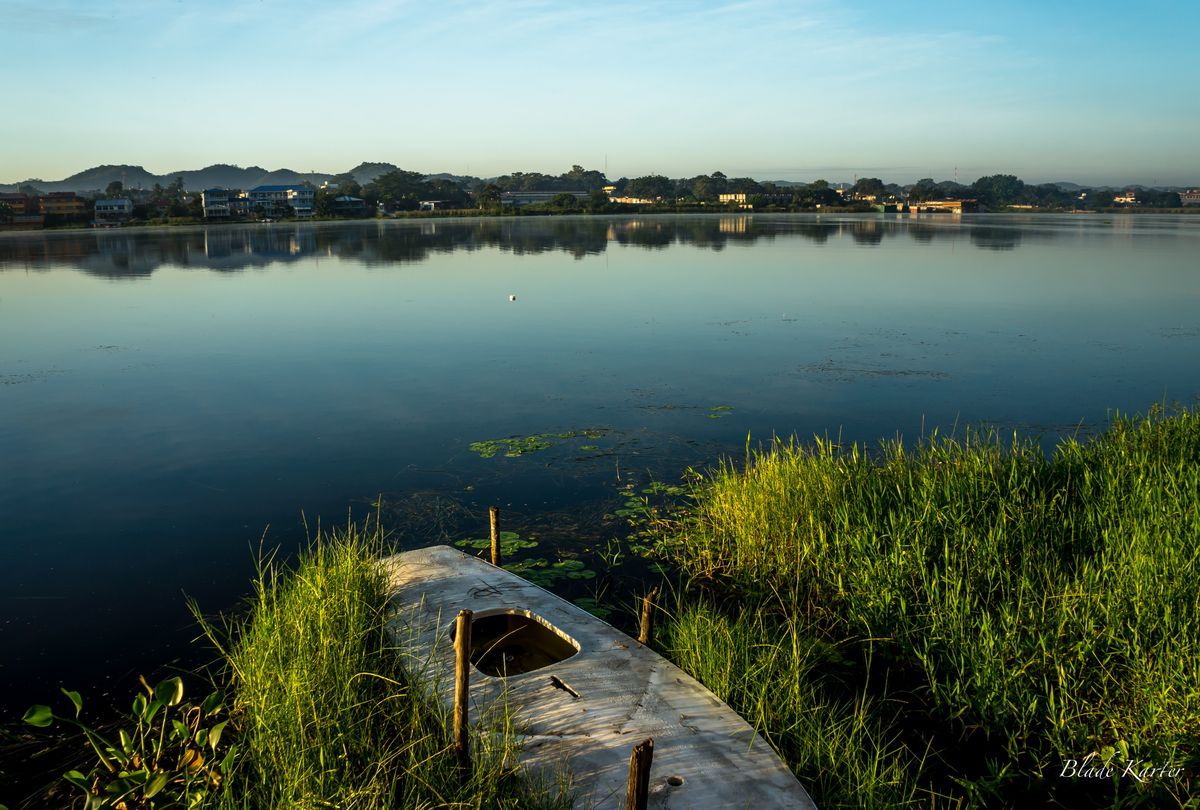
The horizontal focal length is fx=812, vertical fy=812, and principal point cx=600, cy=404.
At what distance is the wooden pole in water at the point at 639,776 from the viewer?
14.1 ft

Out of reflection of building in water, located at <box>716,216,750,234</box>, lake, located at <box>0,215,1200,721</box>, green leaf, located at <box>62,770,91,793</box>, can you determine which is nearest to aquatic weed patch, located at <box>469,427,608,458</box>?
lake, located at <box>0,215,1200,721</box>

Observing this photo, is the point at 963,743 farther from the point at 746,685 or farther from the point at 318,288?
the point at 318,288

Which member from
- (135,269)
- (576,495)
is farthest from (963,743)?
(135,269)

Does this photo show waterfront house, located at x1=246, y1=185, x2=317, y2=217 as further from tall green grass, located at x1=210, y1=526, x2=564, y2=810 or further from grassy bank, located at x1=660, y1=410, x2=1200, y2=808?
tall green grass, located at x1=210, y1=526, x2=564, y2=810

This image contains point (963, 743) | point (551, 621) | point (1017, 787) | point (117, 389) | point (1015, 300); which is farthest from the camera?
point (1015, 300)

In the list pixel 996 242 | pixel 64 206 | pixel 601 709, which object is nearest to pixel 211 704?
pixel 601 709

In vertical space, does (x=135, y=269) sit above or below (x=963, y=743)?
above

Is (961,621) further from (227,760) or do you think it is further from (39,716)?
(39,716)

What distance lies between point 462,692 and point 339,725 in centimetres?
86

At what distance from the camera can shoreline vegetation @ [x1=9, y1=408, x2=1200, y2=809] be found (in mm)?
5293

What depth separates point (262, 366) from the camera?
67.2 feet

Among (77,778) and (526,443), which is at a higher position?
(77,778)

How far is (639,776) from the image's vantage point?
434cm

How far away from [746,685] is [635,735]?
127 centimetres
